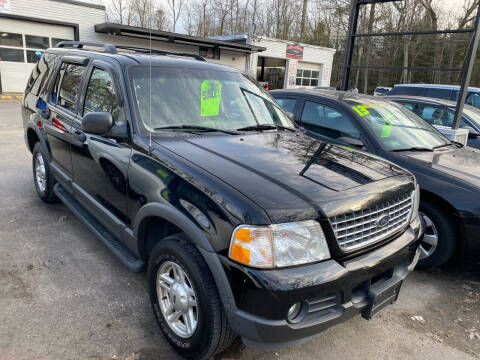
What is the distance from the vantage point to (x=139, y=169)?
8.59ft

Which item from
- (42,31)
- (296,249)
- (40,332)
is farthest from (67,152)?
Result: (42,31)

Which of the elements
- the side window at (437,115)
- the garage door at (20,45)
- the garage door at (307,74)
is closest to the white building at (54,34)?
the garage door at (20,45)

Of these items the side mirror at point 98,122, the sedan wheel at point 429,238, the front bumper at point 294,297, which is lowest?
the sedan wheel at point 429,238

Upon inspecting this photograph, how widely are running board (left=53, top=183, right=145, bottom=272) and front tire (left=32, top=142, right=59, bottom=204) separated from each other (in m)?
0.35

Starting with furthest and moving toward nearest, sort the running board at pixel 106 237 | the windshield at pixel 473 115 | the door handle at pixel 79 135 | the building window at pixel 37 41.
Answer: the building window at pixel 37 41, the windshield at pixel 473 115, the door handle at pixel 79 135, the running board at pixel 106 237

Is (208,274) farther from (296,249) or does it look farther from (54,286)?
(54,286)

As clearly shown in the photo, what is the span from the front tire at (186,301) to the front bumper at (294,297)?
0.18m

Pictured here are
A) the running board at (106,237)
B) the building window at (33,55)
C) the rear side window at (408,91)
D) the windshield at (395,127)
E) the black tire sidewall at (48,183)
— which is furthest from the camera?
the building window at (33,55)

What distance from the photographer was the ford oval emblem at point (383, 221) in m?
2.30

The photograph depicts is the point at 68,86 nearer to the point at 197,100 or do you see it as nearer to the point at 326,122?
the point at 197,100

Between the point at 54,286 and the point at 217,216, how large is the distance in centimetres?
195

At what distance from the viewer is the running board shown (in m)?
2.79

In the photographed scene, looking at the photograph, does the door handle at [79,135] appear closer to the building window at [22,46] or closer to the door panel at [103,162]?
the door panel at [103,162]

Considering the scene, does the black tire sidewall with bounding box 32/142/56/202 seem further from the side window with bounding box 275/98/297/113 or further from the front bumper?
the front bumper
